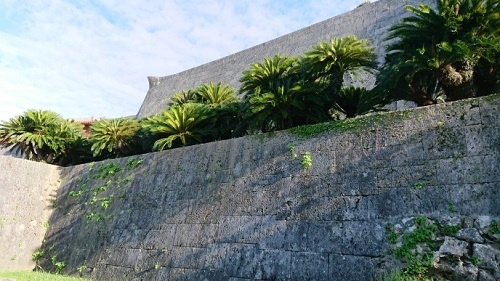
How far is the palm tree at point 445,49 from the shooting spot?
5098mm

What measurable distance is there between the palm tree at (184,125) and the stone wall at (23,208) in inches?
151

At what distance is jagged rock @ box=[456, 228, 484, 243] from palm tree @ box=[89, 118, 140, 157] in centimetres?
864

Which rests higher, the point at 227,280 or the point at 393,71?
the point at 393,71

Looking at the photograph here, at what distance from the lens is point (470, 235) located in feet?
13.3

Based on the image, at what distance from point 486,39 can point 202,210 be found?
5260 millimetres

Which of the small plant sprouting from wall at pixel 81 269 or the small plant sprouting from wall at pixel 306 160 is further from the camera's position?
the small plant sprouting from wall at pixel 81 269

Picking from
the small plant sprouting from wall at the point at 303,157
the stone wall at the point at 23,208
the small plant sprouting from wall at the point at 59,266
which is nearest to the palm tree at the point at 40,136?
the stone wall at the point at 23,208

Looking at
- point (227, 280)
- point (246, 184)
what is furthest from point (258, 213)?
point (227, 280)

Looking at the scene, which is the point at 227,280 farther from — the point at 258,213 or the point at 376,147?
the point at 376,147

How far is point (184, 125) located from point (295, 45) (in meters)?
8.05

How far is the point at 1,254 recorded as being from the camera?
28.2 feet

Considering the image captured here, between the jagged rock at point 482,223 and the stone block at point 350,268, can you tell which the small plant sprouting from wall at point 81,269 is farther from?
the jagged rock at point 482,223

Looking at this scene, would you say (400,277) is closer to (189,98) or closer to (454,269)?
(454,269)

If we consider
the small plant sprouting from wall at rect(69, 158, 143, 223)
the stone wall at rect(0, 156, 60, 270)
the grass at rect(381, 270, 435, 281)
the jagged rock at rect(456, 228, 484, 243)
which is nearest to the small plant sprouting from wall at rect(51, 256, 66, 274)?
the stone wall at rect(0, 156, 60, 270)
